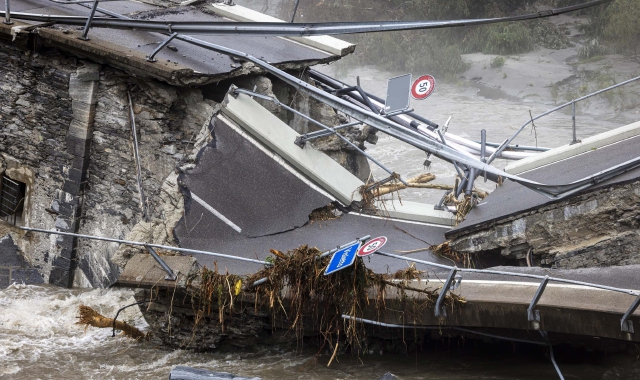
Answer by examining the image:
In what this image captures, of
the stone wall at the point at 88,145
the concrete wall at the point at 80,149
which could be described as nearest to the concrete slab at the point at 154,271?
the stone wall at the point at 88,145

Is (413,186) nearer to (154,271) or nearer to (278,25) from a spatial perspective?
(278,25)

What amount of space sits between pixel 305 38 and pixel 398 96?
3.22m

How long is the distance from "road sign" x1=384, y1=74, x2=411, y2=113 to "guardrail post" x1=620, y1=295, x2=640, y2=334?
127 inches

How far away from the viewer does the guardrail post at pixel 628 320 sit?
14.7ft

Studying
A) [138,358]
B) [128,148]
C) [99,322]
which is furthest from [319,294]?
[128,148]

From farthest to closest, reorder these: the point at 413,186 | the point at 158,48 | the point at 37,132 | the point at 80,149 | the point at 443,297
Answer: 1. the point at 37,132
2. the point at 413,186
3. the point at 80,149
4. the point at 158,48
5. the point at 443,297

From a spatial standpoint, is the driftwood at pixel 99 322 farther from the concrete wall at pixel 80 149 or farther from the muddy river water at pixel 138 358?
the concrete wall at pixel 80 149

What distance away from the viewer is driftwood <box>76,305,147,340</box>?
627 cm

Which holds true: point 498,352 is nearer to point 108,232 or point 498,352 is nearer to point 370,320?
point 370,320

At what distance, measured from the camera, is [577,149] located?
7867mm

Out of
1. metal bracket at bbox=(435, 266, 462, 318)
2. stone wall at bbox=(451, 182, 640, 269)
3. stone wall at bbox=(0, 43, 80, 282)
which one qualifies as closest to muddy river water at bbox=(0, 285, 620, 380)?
metal bracket at bbox=(435, 266, 462, 318)

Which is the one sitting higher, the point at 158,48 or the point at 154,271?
the point at 158,48

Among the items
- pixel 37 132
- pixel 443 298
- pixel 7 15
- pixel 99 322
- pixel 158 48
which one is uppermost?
pixel 7 15

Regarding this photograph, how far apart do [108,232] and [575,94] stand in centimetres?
1429
